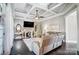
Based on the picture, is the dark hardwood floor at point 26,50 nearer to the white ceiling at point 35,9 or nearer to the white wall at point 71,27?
the white wall at point 71,27

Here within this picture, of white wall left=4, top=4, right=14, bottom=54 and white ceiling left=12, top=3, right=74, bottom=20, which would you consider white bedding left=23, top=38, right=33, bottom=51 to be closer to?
white wall left=4, top=4, right=14, bottom=54

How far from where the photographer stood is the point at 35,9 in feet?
7.45

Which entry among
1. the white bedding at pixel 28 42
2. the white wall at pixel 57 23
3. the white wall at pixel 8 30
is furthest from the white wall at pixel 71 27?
the white wall at pixel 8 30

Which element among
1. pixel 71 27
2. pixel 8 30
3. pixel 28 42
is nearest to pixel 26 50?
pixel 28 42

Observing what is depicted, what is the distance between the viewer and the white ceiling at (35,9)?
2246 millimetres

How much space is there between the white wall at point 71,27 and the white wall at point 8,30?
3.59 ft

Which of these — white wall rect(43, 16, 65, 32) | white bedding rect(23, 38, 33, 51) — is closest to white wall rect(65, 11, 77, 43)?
white wall rect(43, 16, 65, 32)

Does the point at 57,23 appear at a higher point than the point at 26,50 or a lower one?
higher

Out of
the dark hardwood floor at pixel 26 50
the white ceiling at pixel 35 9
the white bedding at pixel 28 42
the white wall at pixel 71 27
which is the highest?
the white ceiling at pixel 35 9

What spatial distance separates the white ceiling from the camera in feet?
7.37

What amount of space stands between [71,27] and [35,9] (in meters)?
0.80

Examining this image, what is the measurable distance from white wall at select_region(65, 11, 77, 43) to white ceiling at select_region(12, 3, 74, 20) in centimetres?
17

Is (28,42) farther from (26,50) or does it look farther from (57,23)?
(57,23)

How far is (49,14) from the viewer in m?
2.30
